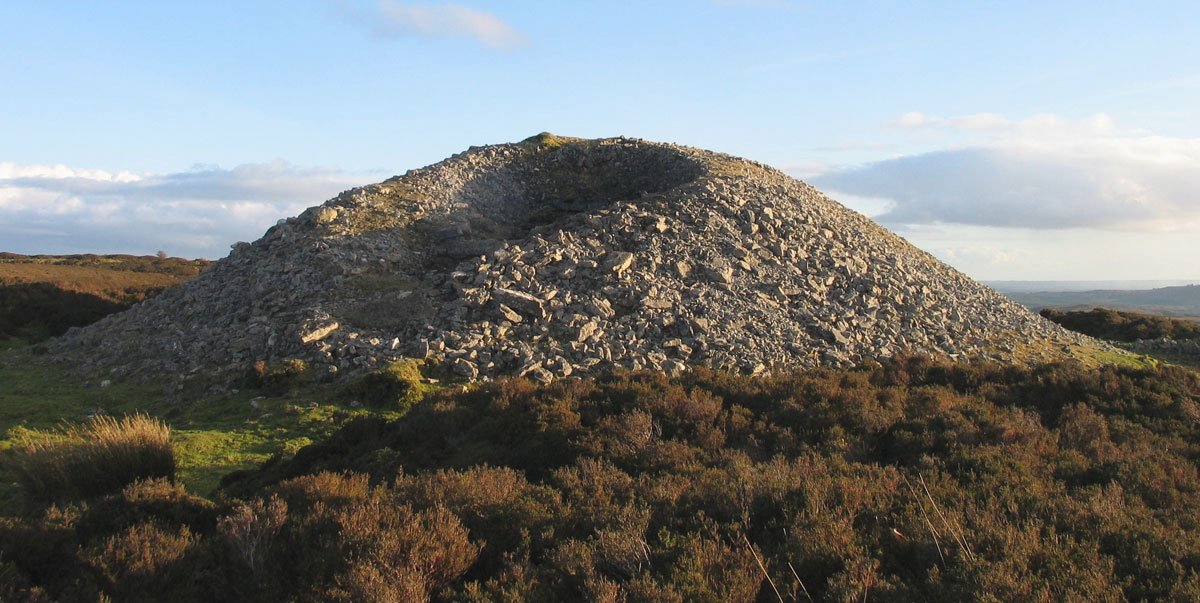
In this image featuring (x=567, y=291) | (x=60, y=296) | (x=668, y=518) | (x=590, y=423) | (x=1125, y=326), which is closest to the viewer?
(x=668, y=518)

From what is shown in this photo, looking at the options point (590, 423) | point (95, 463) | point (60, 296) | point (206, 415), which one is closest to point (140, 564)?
point (95, 463)

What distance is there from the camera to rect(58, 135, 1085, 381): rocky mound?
640 inches

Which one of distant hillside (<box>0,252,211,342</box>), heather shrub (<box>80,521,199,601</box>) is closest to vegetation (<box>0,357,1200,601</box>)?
heather shrub (<box>80,521,199,601</box>)

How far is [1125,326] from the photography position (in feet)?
102

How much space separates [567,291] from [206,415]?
858 cm

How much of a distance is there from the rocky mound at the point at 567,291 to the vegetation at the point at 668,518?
216 inches

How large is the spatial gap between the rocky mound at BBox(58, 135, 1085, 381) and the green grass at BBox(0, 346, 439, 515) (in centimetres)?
127

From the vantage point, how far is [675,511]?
6918 mm

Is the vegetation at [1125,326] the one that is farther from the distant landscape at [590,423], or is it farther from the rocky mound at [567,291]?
the rocky mound at [567,291]

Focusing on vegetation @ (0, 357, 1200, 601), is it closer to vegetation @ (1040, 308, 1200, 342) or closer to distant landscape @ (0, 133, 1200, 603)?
distant landscape @ (0, 133, 1200, 603)

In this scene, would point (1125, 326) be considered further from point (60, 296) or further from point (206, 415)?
point (60, 296)

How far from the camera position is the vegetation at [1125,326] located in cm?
2953

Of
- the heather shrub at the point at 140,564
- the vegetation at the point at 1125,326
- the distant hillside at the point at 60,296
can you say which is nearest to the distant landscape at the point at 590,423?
the heather shrub at the point at 140,564

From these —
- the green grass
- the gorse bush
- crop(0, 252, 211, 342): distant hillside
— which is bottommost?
the green grass
